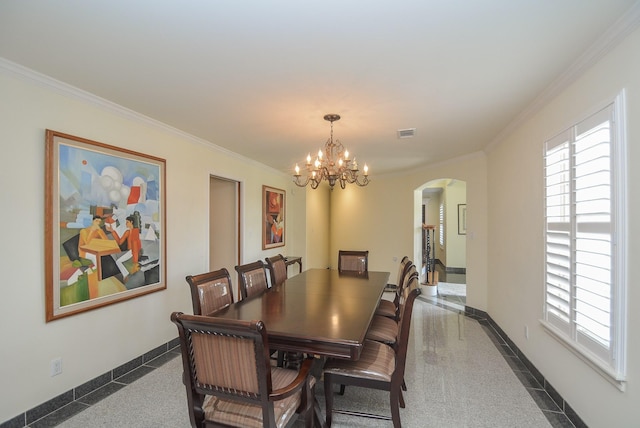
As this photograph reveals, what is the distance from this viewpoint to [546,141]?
2541mm

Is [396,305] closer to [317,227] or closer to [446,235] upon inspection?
[317,227]

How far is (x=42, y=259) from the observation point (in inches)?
85.9

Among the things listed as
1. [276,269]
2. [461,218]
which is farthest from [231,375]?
[461,218]

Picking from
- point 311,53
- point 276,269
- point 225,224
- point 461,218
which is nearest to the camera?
point 311,53

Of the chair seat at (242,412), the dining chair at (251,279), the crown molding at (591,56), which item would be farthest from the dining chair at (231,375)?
the crown molding at (591,56)

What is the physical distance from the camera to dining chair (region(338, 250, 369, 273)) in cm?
443

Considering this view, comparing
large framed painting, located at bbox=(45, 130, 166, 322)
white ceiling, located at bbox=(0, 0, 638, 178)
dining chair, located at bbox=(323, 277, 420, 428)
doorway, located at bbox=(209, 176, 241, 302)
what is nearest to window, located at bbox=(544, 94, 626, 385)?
white ceiling, located at bbox=(0, 0, 638, 178)

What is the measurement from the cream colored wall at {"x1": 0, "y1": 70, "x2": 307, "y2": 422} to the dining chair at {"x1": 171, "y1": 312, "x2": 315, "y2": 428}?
1.51 metres

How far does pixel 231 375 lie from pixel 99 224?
1.95 meters

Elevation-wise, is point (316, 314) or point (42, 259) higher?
point (42, 259)

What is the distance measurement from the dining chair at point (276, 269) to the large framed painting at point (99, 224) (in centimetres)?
114

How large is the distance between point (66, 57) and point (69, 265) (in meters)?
1.49

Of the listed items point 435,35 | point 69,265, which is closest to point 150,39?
point 435,35

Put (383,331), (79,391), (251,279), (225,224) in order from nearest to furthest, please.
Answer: (79,391) < (383,331) < (251,279) < (225,224)
